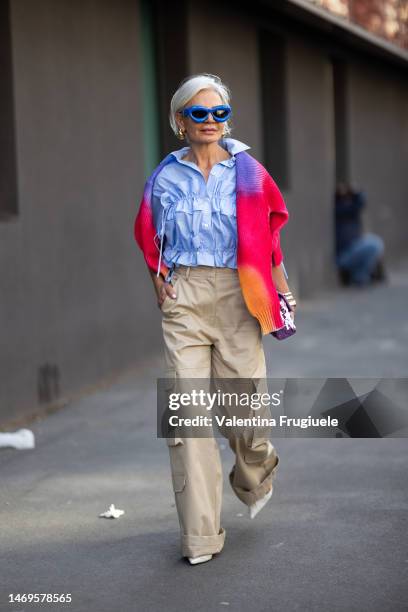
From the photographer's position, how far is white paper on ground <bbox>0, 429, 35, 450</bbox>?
7.44 meters

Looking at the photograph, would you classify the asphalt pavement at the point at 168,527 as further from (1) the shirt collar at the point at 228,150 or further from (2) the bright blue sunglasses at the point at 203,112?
(2) the bright blue sunglasses at the point at 203,112

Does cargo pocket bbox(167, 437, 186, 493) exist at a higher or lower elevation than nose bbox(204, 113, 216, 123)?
lower

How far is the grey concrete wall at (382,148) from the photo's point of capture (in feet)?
67.2

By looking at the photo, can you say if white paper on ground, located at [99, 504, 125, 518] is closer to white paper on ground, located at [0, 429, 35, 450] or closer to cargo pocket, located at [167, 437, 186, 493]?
cargo pocket, located at [167, 437, 186, 493]

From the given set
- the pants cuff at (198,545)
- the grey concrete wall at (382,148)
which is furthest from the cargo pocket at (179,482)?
the grey concrete wall at (382,148)

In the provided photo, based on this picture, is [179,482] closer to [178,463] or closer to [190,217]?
[178,463]

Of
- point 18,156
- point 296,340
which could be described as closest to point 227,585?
point 18,156

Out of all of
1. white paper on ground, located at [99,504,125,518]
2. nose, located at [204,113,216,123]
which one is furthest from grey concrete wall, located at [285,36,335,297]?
nose, located at [204,113,216,123]

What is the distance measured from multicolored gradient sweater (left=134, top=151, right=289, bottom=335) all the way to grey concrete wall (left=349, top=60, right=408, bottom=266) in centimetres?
1503

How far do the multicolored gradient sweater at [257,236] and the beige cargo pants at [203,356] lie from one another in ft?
0.31

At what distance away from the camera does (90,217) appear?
9.79 m

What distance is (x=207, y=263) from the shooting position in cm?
508

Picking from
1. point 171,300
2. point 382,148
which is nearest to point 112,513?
point 171,300

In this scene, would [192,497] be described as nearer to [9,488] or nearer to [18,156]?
[9,488]
